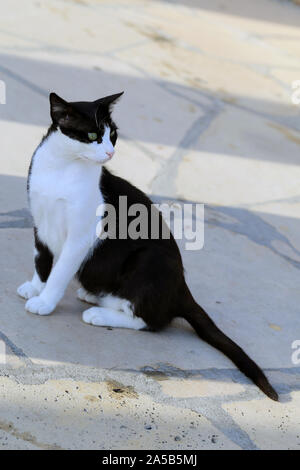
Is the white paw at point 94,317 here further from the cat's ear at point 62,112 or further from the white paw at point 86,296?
the cat's ear at point 62,112

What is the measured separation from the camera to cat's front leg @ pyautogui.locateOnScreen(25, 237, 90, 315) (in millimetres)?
2646

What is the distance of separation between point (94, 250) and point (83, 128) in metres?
0.48

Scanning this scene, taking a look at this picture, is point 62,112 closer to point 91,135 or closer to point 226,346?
point 91,135

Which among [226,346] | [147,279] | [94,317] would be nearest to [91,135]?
[147,279]

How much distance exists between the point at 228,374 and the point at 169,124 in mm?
2399

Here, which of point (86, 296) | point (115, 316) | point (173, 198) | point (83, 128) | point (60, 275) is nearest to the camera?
point (83, 128)

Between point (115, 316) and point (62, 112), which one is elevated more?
point (62, 112)

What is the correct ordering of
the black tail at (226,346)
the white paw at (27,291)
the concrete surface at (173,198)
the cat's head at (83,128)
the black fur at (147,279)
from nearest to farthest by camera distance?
the concrete surface at (173,198) → the cat's head at (83,128) → the black tail at (226,346) → the black fur at (147,279) → the white paw at (27,291)

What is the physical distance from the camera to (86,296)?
9.60 ft

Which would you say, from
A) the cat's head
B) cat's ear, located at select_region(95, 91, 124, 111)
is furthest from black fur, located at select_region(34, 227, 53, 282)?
cat's ear, located at select_region(95, 91, 124, 111)

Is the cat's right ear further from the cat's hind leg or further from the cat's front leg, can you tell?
the cat's hind leg

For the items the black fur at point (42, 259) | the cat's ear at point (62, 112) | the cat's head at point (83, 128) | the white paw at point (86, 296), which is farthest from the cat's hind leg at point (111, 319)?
the cat's ear at point (62, 112)

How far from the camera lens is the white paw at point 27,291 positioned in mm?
2826

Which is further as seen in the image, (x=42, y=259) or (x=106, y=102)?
(x=42, y=259)
